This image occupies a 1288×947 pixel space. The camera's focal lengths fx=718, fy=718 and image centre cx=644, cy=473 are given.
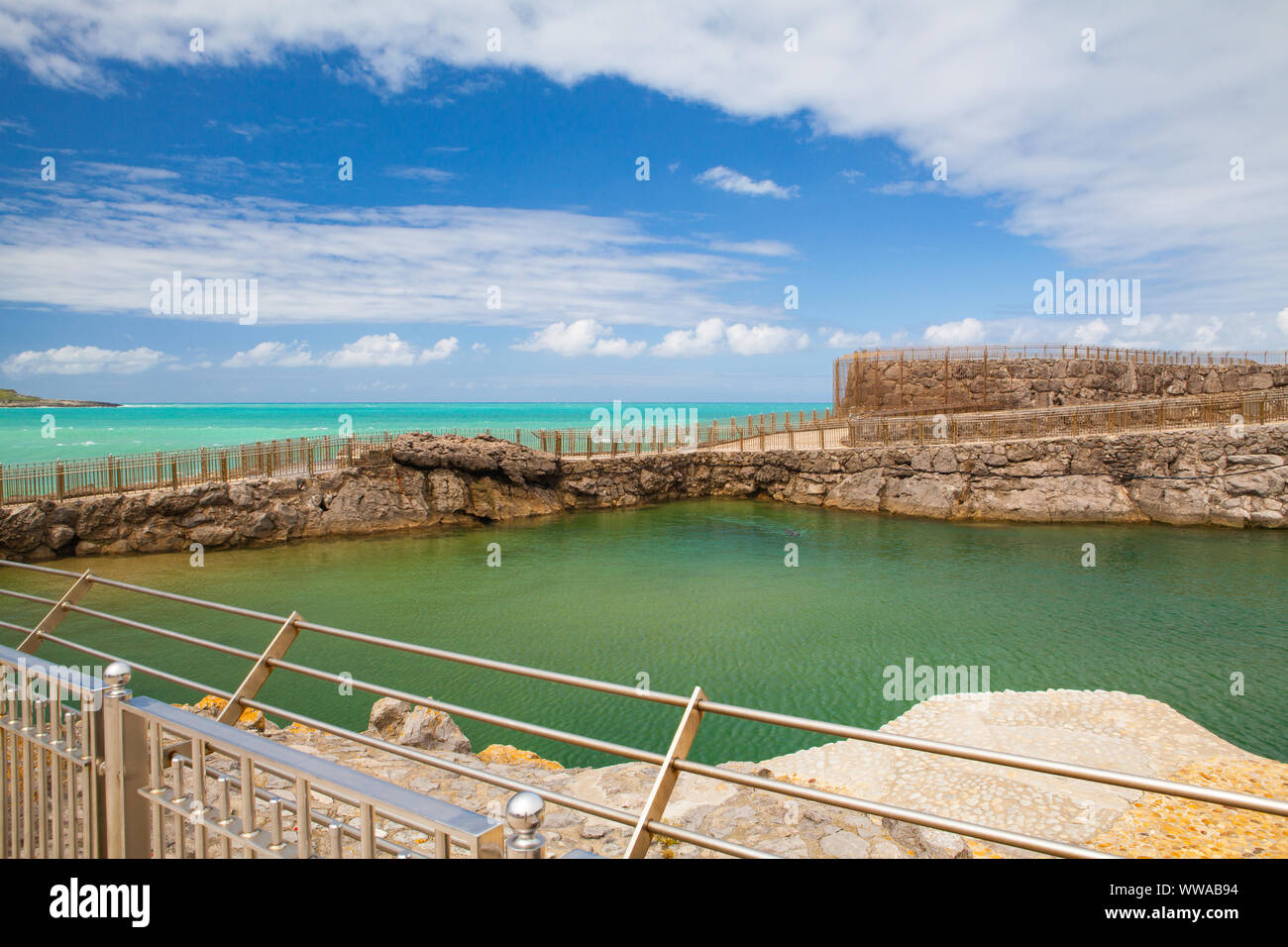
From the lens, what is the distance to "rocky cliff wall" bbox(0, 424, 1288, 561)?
85.5 ft

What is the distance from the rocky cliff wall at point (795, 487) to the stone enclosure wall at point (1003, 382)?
36.5 feet

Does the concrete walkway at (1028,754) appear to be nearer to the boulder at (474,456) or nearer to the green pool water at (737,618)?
the green pool water at (737,618)

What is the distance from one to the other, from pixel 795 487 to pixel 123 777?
34.7 metres

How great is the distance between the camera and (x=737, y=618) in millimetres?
17406

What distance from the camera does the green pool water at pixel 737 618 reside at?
1265cm

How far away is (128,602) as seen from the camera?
18266mm

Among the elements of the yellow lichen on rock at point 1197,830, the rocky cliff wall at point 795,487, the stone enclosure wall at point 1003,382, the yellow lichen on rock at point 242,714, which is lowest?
the yellow lichen on rock at point 1197,830

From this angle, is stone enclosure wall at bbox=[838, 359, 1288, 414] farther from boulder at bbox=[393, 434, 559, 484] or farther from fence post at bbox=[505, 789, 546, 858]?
fence post at bbox=[505, 789, 546, 858]

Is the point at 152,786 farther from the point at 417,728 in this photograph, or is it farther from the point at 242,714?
the point at 242,714

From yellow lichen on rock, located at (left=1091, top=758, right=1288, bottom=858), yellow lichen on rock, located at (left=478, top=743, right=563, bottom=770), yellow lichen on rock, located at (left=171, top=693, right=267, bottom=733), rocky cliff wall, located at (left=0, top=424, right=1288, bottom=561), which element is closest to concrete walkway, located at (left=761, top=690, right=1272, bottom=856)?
yellow lichen on rock, located at (left=1091, top=758, right=1288, bottom=858)

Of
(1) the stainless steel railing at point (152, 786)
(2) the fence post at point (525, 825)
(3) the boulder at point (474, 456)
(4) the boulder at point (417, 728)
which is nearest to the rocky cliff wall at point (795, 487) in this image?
(3) the boulder at point (474, 456)

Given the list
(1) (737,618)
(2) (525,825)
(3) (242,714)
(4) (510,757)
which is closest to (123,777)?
(2) (525,825)

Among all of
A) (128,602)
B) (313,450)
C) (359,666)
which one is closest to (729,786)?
(359,666)

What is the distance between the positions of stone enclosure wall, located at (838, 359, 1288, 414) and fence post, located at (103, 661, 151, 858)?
1738 inches
